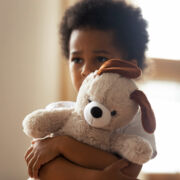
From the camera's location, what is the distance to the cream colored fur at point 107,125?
66cm

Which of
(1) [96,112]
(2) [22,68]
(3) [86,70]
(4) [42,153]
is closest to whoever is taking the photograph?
(1) [96,112]

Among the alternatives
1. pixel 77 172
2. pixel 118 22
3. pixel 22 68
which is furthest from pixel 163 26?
pixel 77 172

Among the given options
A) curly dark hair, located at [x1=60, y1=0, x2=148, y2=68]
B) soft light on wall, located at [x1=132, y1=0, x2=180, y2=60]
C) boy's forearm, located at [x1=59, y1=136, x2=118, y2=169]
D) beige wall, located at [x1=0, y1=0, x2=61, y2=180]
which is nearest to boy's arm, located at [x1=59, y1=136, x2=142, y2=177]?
boy's forearm, located at [x1=59, y1=136, x2=118, y2=169]

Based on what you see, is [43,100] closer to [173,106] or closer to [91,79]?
[173,106]

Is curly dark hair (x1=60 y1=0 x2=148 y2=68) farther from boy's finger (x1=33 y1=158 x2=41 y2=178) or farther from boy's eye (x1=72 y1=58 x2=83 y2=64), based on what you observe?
boy's finger (x1=33 y1=158 x2=41 y2=178)

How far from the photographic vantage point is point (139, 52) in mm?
1022

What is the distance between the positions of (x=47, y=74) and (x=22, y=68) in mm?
172

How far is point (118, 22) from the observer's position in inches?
38.5

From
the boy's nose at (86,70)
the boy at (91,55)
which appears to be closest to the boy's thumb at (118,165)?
the boy at (91,55)

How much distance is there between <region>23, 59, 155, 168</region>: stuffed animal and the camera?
654 millimetres

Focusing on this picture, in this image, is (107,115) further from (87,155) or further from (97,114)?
(87,155)

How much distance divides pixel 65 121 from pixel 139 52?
416 mm

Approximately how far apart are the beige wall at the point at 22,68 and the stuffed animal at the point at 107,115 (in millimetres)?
628

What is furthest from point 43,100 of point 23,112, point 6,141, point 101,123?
point 101,123
